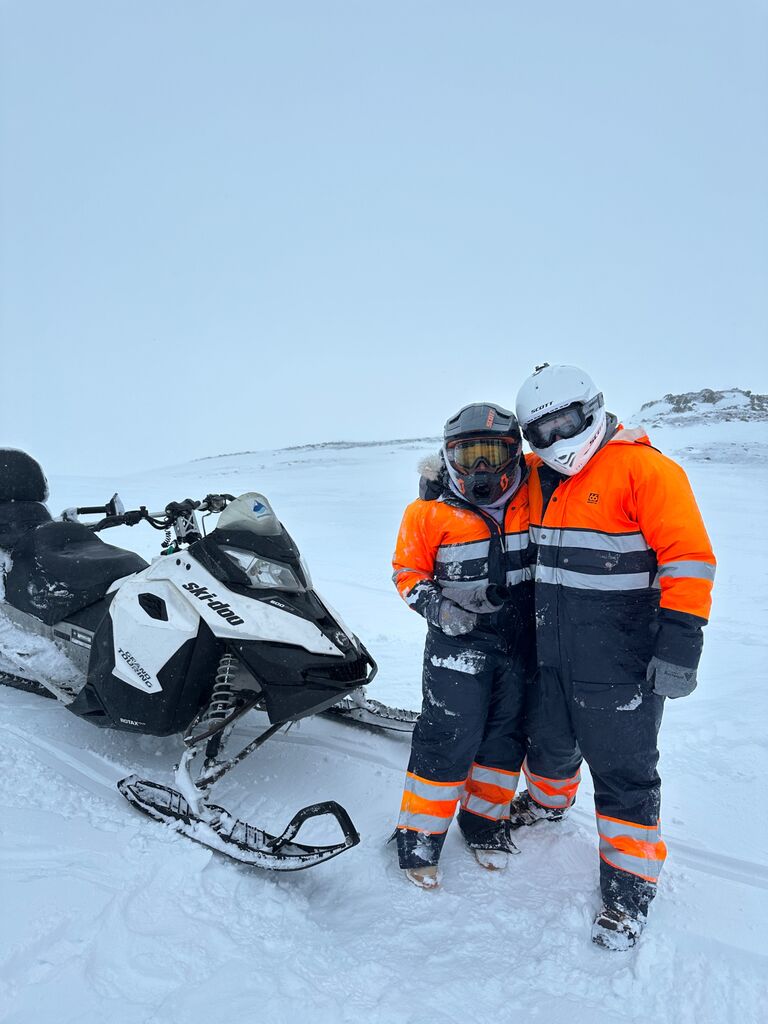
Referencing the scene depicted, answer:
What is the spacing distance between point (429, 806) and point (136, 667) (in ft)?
4.35

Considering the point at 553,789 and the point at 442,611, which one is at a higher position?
the point at 442,611

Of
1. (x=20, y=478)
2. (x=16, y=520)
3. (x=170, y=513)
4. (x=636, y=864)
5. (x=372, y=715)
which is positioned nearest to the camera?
(x=636, y=864)

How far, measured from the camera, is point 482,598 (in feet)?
8.08

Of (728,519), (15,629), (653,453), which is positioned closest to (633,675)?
(653,453)

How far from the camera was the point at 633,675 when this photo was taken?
229 cm

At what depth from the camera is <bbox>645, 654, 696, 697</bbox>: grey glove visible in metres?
2.09

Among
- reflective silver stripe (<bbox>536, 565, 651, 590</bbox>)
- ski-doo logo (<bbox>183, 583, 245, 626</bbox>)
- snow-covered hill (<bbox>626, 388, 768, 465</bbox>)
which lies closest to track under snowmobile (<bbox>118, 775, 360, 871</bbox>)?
ski-doo logo (<bbox>183, 583, 245, 626</bbox>)

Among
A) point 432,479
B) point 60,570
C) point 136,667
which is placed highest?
point 432,479

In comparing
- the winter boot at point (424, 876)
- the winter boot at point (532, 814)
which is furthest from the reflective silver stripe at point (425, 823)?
the winter boot at point (532, 814)

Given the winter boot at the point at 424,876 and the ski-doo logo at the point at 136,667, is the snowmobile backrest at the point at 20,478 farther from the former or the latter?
the winter boot at the point at 424,876

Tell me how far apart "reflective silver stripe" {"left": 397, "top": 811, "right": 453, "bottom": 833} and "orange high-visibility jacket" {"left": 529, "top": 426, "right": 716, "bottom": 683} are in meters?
0.72

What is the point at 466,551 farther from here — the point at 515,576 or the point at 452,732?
the point at 452,732

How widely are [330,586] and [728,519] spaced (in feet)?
22.5

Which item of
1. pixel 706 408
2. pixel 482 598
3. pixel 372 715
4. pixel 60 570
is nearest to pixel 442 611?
pixel 482 598
